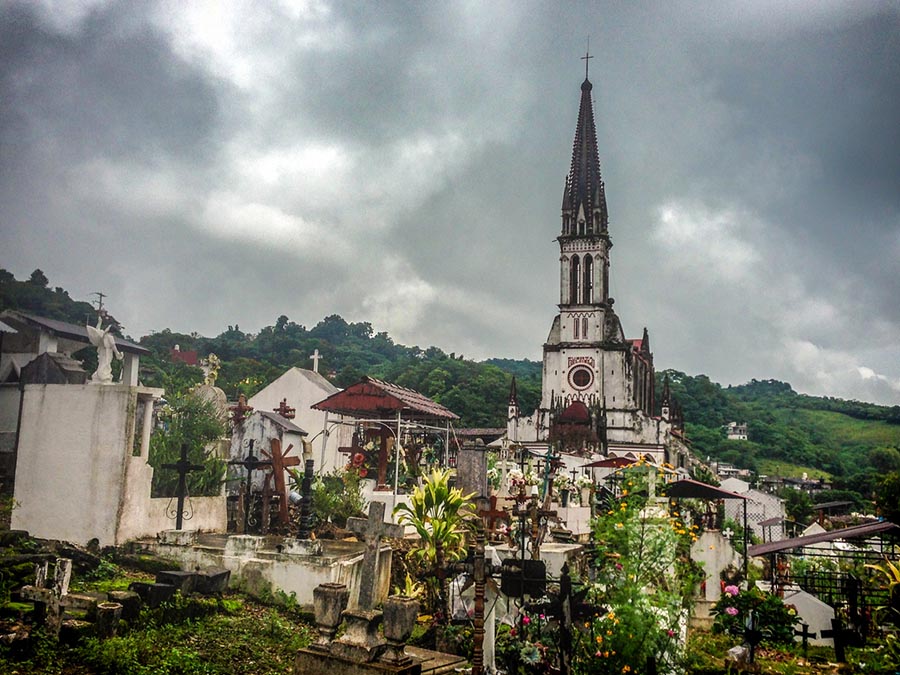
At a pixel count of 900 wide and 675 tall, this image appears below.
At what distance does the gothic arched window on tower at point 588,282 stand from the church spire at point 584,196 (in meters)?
2.64

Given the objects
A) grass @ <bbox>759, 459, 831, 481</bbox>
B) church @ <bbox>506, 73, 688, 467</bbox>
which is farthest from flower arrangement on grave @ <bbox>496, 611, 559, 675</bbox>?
grass @ <bbox>759, 459, 831, 481</bbox>

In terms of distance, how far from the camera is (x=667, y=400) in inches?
2495

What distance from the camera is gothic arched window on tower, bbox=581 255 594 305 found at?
6207cm

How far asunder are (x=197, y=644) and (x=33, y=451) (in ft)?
21.3

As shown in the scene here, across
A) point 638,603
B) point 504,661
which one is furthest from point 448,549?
point 638,603

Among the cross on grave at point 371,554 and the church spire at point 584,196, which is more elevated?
the church spire at point 584,196

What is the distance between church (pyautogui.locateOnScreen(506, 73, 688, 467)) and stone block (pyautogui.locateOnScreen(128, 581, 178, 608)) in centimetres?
4621

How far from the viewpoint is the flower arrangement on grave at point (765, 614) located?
1173cm

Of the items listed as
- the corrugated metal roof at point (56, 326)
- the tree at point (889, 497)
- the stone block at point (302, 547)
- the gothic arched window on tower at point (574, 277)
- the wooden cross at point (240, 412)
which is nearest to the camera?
the stone block at point (302, 547)

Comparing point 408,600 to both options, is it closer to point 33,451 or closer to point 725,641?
point 725,641

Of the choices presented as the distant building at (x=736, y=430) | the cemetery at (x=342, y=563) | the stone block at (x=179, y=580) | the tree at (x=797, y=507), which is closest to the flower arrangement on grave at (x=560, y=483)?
the cemetery at (x=342, y=563)

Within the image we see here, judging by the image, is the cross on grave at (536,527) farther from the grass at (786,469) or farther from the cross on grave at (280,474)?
the grass at (786,469)

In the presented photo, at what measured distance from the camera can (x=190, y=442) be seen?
17547mm

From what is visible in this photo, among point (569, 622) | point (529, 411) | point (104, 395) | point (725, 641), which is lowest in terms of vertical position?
point (725, 641)
